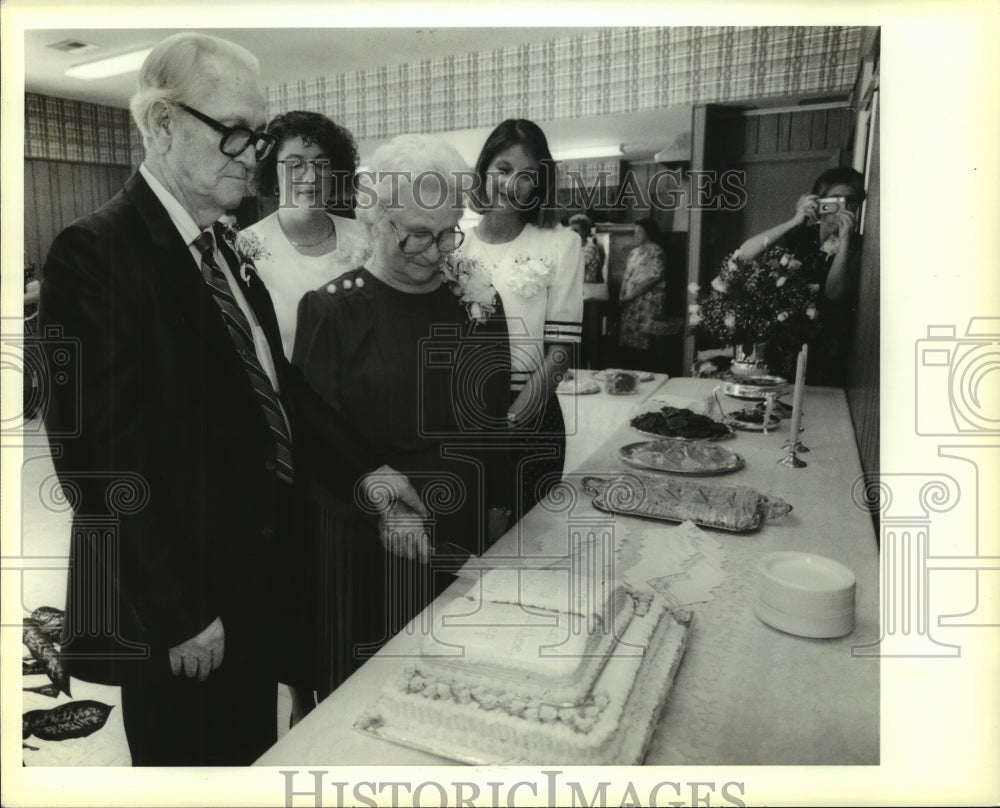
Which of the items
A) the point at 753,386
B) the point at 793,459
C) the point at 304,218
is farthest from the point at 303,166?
the point at 793,459

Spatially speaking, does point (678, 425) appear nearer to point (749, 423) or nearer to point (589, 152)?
point (749, 423)

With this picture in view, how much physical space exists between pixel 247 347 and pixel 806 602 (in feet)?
3.74

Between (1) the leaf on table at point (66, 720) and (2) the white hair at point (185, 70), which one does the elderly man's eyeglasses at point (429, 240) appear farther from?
(1) the leaf on table at point (66, 720)

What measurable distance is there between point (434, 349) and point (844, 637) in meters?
0.94

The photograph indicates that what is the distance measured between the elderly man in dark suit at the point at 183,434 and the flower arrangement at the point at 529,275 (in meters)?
0.47

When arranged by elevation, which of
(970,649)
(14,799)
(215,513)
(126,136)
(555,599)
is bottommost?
(14,799)

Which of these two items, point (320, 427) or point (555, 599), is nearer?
point (555, 599)

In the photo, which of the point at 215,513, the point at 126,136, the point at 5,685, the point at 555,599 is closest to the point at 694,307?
the point at 555,599

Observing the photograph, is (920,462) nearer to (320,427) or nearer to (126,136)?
(320,427)

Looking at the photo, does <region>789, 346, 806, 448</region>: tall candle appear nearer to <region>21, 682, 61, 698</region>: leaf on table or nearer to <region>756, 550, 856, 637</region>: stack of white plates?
<region>756, 550, 856, 637</region>: stack of white plates

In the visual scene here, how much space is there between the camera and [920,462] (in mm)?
1580

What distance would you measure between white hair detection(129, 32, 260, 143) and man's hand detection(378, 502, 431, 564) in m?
0.92

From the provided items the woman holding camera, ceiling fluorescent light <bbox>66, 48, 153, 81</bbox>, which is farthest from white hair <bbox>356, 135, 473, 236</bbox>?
the woman holding camera

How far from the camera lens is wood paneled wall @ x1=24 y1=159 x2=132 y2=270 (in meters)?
1.50
